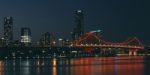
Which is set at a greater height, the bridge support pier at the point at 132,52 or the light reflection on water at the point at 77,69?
the bridge support pier at the point at 132,52

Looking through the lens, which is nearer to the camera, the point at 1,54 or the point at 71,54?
the point at 1,54

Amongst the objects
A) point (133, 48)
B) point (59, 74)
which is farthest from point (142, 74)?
point (133, 48)

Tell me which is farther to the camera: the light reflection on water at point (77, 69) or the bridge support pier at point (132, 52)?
the bridge support pier at point (132, 52)

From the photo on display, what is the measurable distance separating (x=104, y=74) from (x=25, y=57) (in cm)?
7338

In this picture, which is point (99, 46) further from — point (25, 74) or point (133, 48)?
point (25, 74)

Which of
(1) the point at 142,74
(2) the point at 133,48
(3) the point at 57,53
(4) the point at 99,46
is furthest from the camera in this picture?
(3) the point at 57,53

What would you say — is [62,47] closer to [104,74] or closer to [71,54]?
[71,54]

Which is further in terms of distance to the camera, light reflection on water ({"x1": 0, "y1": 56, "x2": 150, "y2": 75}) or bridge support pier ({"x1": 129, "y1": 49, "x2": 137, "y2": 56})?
bridge support pier ({"x1": 129, "y1": 49, "x2": 137, "y2": 56})

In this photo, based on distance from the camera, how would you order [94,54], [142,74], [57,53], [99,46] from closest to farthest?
1. [142,74]
2. [99,46]
3. [57,53]
4. [94,54]

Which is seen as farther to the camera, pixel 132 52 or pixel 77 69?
pixel 132 52

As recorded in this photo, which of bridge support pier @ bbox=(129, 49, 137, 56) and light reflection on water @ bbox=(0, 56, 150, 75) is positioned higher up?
bridge support pier @ bbox=(129, 49, 137, 56)

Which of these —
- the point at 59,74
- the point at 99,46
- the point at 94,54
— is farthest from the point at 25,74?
the point at 94,54

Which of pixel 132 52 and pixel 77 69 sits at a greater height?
pixel 132 52

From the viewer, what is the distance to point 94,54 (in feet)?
447
